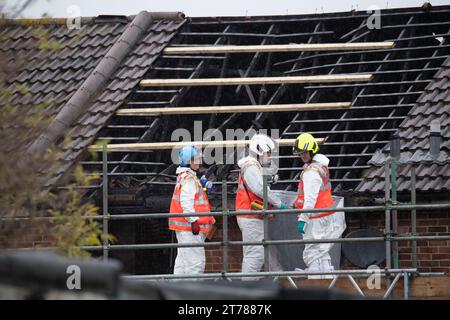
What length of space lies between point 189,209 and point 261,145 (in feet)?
3.55

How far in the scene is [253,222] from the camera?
1513 centimetres

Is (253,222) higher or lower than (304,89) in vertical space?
lower

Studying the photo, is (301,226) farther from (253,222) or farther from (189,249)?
(189,249)

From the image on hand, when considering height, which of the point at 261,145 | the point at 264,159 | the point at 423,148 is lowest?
the point at 264,159

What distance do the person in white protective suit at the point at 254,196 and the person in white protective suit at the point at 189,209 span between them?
0.43m

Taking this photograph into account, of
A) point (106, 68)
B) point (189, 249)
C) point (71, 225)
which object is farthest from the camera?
point (106, 68)

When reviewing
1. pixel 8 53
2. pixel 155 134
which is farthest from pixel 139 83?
pixel 8 53

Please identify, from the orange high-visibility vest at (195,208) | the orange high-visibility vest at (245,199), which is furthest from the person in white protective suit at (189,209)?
the orange high-visibility vest at (245,199)

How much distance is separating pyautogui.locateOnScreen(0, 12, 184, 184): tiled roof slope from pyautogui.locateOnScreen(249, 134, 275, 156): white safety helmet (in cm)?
315

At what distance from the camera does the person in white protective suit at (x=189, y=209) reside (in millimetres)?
15102

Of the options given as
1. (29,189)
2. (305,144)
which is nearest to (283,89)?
(305,144)

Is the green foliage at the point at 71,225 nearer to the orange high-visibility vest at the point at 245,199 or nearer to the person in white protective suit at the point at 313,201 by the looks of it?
the person in white protective suit at the point at 313,201
